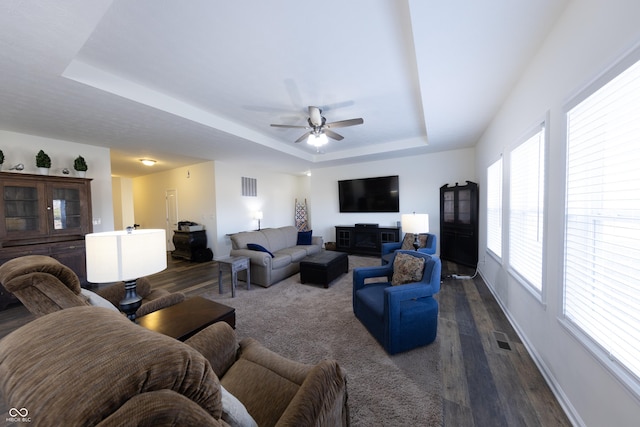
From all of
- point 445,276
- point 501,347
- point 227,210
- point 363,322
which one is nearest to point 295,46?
point 363,322

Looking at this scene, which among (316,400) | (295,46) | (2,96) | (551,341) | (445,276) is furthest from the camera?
(445,276)

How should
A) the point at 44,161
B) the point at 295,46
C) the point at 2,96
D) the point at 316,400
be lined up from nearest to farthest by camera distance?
1. the point at 316,400
2. the point at 295,46
3. the point at 2,96
4. the point at 44,161

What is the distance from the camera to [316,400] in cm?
98

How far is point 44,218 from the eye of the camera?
143 inches

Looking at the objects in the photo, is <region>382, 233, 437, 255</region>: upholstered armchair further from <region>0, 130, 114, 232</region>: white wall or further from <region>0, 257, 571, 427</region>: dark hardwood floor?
<region>0, 130, 114, 232</region>: white wall

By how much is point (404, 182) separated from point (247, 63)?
4.82 meters

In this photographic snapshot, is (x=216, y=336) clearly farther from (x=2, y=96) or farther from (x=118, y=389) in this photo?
(x=2, y=96)

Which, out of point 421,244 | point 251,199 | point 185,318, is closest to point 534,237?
point 421,244

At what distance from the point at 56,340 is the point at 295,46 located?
247cm

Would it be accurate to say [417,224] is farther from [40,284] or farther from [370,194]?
[40,284]

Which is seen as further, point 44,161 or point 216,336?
point 44,161

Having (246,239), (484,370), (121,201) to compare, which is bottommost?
(484,370)

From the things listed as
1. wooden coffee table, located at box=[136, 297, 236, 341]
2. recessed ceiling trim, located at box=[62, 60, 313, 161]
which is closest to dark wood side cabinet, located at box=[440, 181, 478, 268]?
recessed ceiling trim, located at box=[62, 60, 313, 161]

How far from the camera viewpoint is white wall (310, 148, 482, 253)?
5.54 m
